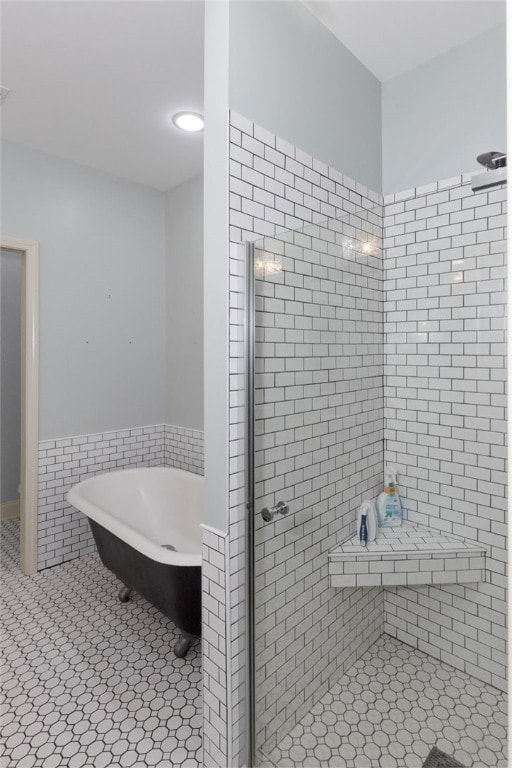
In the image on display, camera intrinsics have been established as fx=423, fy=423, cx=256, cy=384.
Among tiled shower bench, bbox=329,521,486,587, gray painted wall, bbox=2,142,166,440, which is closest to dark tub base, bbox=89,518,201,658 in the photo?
tiled shower bench, bbox=329,521,486,587

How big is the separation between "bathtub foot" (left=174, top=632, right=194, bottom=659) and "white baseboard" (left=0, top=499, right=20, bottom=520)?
259 cm

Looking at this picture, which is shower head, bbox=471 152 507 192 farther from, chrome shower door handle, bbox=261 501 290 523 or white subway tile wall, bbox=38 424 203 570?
white subway tile wall, bbox=38 424 203 570

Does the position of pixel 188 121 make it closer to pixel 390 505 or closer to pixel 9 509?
pixel 390 505

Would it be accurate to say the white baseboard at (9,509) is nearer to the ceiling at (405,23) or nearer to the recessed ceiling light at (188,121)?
the recessed ceiling light at (188,121)

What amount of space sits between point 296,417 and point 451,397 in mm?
577

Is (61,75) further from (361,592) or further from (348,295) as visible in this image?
(361,592)

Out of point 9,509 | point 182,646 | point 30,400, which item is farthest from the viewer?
point 9,509

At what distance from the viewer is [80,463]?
3.17 metres

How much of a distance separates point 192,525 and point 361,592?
1.30m

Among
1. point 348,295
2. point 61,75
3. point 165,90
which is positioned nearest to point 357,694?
point 348,295

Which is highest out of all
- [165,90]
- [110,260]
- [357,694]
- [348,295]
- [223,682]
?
[165,90]

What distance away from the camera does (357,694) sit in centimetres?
154

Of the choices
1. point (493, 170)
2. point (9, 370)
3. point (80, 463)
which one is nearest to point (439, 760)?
point (493, 170)

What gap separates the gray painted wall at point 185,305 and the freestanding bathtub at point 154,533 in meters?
0.60
